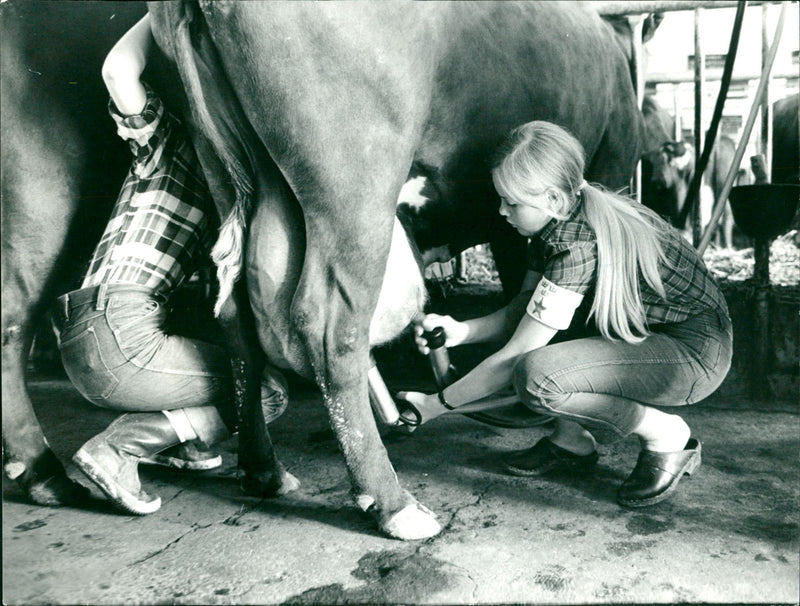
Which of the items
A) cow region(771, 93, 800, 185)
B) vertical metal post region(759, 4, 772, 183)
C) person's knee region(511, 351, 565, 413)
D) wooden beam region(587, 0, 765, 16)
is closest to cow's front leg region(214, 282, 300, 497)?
person's knee region(511, 351, 565, 413)

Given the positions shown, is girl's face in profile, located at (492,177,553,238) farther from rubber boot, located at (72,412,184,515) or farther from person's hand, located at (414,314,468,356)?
rubber boot, located at (72,412,184,515)

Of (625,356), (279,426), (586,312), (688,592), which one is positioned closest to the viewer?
(688,592)

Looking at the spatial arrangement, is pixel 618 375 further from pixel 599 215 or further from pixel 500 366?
pixel 599 215

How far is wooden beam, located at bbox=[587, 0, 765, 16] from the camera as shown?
3.17m

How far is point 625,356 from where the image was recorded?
6.37ft

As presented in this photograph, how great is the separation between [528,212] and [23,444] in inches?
57.8

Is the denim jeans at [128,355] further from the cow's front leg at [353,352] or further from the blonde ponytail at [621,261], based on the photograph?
the blonde ponytail at [621,261]

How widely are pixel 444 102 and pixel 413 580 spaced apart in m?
1.23

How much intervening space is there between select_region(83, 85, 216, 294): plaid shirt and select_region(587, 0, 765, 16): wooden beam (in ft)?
6.57

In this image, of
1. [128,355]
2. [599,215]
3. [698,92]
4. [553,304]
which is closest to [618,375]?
[553,304]

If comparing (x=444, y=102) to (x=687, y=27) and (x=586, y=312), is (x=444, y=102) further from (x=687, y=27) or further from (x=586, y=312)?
(x=687, y=27)

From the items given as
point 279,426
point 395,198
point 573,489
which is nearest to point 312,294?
point 395,198

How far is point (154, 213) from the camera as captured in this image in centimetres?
194

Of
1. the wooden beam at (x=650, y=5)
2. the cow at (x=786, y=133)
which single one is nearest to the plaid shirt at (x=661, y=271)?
the wooden beam at (x=650, y=5)
